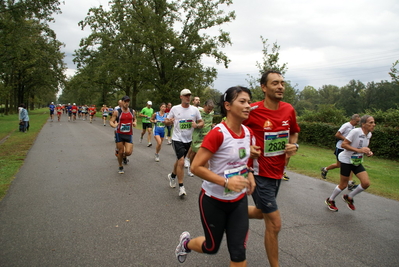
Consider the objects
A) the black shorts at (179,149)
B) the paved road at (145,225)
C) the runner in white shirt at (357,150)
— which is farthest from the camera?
the black shorts at (179,149)

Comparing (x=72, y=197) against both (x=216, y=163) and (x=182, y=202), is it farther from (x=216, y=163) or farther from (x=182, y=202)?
(x=216, y=163)

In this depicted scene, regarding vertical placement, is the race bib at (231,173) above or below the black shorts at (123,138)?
above

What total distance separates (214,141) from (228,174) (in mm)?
353

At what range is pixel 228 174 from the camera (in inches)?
97.0

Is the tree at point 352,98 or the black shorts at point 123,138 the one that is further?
the tree at point 352,98

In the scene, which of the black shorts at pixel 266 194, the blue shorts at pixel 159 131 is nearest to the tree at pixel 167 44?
the blue shorts at pixel 159 131

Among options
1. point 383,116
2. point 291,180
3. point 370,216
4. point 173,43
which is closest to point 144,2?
point 173,43

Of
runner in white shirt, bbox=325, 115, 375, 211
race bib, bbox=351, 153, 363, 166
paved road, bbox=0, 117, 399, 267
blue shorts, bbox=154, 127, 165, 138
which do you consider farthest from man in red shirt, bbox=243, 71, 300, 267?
blue shorts, bbox=154, 127, 165, 138

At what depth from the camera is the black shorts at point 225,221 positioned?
2.44 metres

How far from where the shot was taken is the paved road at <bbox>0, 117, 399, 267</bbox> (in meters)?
3.30

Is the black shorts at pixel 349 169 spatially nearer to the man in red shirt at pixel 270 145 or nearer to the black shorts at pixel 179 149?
the man in red shirt at pixel 270 145

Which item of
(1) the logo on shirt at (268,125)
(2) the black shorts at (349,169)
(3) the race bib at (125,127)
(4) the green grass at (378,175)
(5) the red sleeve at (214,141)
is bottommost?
(4) the green grass at (378,175)

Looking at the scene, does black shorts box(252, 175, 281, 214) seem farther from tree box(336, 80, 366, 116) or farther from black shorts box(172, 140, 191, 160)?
tree box(336, 80, 366, 116)

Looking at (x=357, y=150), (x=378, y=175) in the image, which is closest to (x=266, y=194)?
(x=357, y=150)
